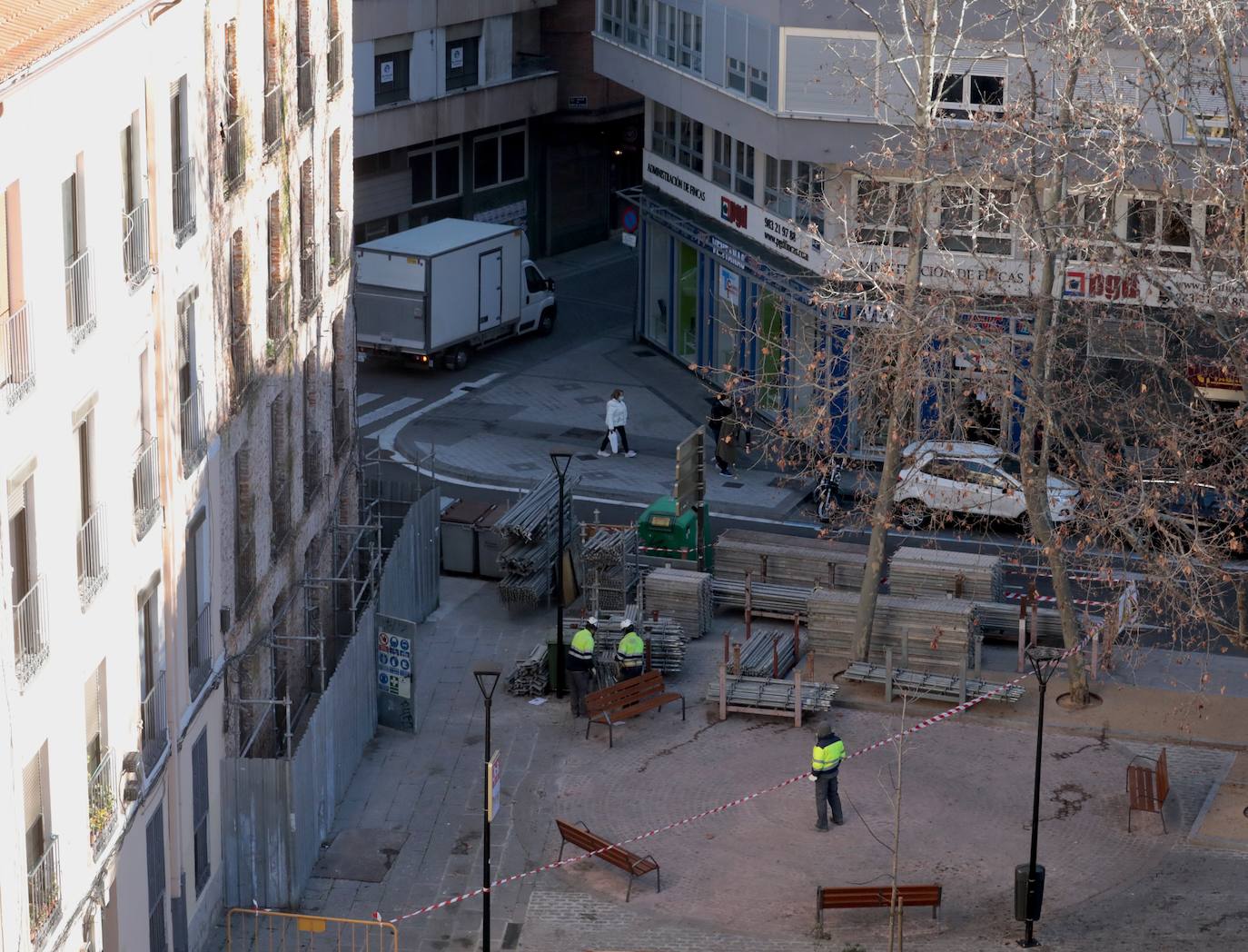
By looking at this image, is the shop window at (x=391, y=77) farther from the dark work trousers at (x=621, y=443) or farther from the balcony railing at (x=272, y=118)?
the balcony railing at (x=272, y=118)

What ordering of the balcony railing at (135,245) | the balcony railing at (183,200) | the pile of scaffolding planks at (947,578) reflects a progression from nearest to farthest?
the balcony railing at (135,245) < the balcony railing at (183,200) < the pile of scaffolding planks at (947,578)

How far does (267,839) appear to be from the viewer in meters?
26.6

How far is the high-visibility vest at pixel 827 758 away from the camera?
28266 mm

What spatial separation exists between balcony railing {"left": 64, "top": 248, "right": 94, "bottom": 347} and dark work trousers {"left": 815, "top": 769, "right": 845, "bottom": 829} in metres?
12.0

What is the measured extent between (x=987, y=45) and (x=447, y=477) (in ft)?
45.6

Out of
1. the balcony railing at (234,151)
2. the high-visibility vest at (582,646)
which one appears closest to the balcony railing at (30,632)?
the balcony railing at (234,151)

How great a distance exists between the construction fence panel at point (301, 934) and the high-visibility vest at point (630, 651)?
24.9ft

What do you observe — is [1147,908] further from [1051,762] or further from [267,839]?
[267,839]

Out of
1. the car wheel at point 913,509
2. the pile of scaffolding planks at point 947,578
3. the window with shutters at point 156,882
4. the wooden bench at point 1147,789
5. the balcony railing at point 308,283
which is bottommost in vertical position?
the car wheel at point 913,509

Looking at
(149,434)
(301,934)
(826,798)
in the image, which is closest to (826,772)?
(826,798)

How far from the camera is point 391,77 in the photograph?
5531 centimetres

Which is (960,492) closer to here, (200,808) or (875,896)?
(875,896)

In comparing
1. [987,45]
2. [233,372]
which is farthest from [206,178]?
[987,45]

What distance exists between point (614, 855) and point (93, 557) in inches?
348
